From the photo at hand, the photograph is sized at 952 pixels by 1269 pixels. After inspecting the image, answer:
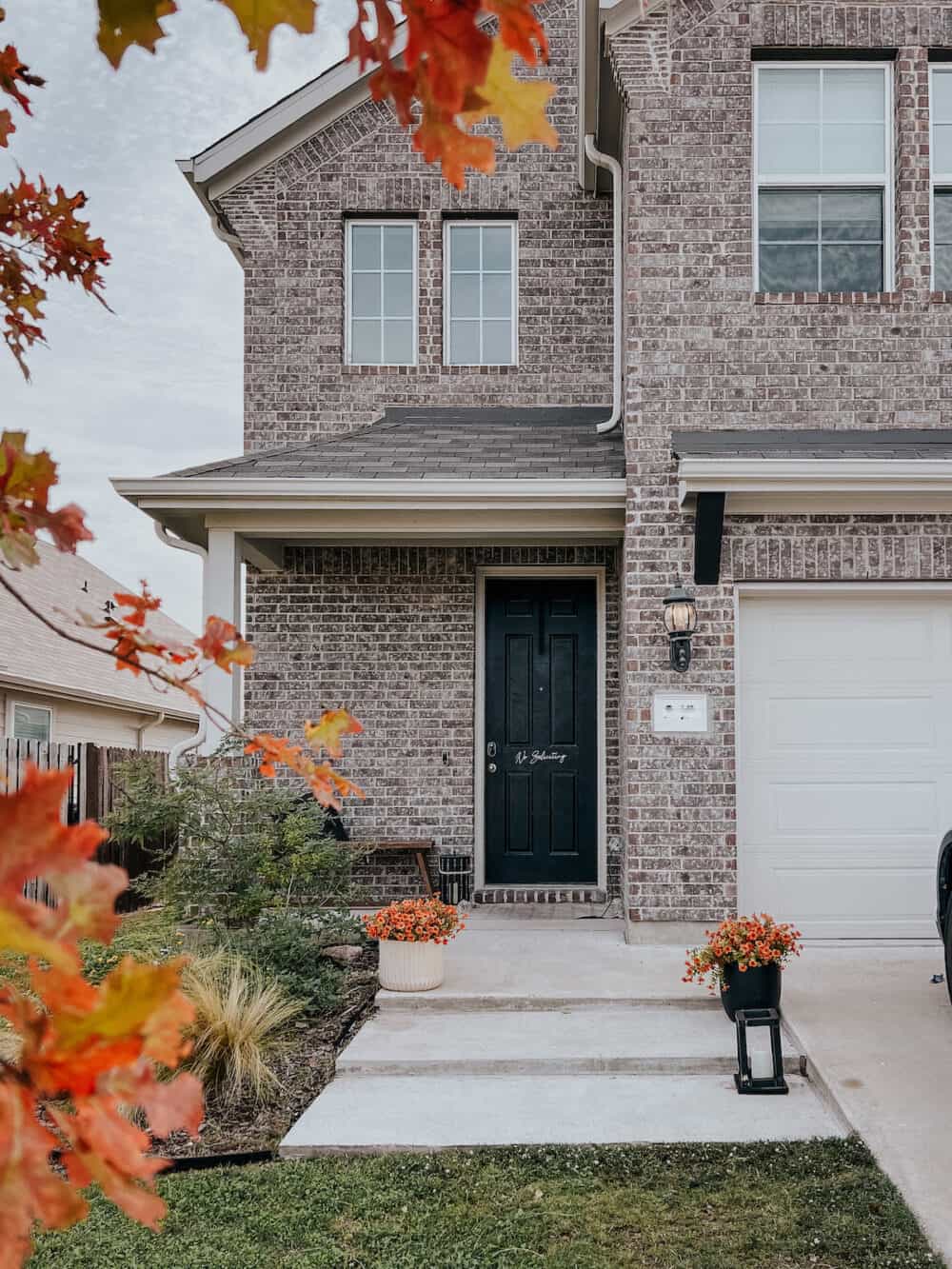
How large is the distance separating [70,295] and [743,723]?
588 centimetres

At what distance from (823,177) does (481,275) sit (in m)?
2.92

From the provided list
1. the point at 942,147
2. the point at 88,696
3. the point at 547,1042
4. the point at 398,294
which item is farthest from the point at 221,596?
the point at 88,696

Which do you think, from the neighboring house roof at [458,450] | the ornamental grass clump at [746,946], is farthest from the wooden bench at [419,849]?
the ornamental grass clump at [746,946]

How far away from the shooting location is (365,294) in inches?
366

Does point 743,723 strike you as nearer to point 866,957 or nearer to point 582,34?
point 866,957

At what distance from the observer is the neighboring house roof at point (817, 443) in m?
6.97

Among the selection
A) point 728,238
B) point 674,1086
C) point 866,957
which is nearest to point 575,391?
point 728,238

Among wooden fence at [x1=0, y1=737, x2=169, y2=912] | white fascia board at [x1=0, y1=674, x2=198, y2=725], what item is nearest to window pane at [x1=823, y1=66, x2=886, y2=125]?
wooden fence at [x1=0, y1=737, x2=169, y2=912]

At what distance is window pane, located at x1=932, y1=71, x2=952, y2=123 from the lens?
24.3ft

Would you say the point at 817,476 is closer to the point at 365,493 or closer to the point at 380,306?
the point at 365,493

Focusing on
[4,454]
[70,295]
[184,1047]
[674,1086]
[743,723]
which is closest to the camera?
[184,1047]

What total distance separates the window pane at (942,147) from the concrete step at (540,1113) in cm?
581

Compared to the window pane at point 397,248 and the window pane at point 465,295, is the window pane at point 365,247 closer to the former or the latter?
the window pane at point 397,248

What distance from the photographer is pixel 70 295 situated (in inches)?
87.4
